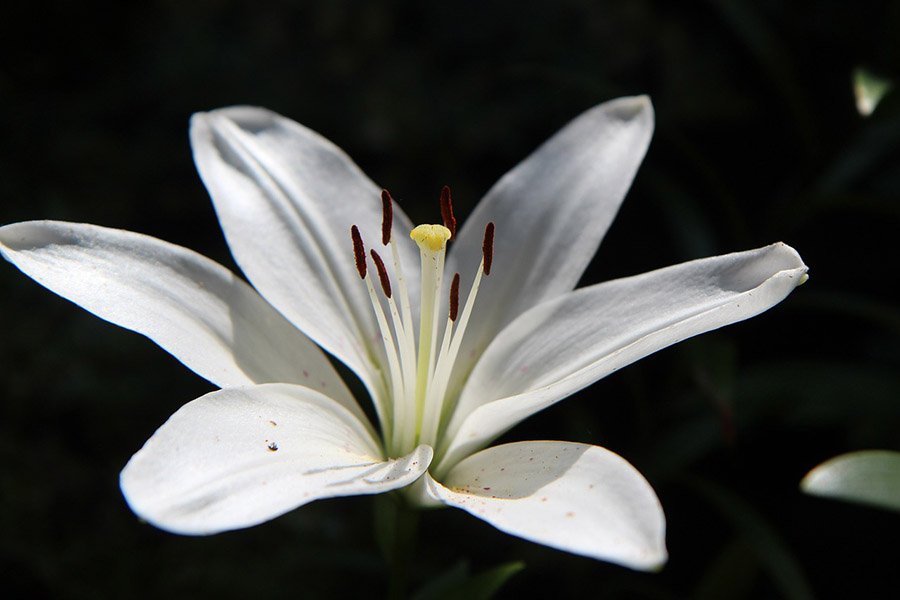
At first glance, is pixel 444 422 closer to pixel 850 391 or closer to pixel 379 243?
pixel 379 243

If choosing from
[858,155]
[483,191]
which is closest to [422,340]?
[483,191]

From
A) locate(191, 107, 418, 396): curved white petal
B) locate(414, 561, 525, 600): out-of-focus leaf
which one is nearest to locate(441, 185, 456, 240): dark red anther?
locate(191, 107, 418, 396): curved white petal

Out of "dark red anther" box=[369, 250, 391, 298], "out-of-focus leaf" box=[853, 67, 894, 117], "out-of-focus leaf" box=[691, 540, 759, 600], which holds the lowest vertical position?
"out-of-focus leaf" box=[691, 540, 759, 600]

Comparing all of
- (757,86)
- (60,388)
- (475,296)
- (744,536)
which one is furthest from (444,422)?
(757,86)

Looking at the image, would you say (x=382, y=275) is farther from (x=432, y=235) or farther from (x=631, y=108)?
(x=631, y=108)

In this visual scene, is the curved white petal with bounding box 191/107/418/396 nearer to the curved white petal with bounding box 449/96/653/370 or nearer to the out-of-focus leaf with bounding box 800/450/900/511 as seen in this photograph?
the curved white petal with bounding box 449/96/653/370

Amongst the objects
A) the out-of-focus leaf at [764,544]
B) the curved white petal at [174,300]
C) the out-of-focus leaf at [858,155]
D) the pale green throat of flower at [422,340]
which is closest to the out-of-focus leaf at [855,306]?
the out-of-focus leaf at [858,155]
